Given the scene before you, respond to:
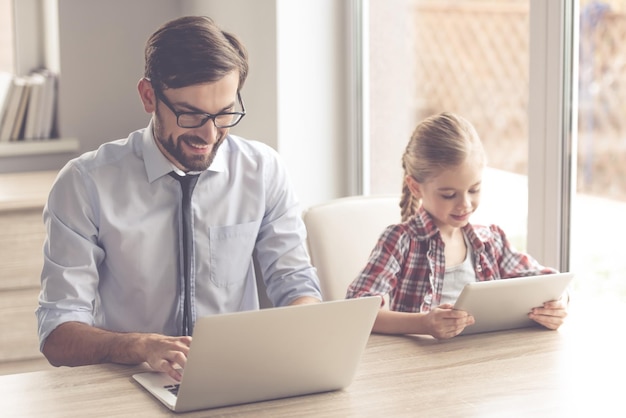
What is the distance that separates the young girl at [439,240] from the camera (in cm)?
189

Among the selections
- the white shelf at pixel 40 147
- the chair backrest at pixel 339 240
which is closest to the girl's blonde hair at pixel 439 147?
the chair backrest at pixel 339 240

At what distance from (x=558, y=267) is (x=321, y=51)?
3.59ft

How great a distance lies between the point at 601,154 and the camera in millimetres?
2084

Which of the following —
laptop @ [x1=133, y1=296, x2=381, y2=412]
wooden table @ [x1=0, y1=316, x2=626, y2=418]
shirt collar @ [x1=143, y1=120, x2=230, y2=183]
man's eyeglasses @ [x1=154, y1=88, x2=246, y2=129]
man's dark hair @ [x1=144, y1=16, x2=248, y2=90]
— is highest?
man's dark hair @ [x1=144, y1=16, x2=248, y2=90]

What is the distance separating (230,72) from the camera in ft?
5.95

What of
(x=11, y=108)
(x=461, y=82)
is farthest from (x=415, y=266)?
(x=11, y=108)

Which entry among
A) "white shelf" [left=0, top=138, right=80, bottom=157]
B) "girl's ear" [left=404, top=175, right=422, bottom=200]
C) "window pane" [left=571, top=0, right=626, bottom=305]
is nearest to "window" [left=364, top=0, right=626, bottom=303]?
"window pane" [left=571, top=0, right=626, bottom=305]

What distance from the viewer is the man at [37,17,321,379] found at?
1.78m

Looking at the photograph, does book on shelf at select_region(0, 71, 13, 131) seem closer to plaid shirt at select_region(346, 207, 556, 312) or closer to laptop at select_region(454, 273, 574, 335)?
plaid shirt at select_region(346, 207, 556, 312)

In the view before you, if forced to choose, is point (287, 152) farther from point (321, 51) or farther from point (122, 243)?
point (122, 243)

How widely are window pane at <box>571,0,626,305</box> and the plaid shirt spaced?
0.80 ft

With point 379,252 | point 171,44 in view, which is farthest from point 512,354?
point 171,44

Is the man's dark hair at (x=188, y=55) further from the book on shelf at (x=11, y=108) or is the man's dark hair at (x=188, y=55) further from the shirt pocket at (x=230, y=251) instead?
the book on shelf at (x=11, y=108)

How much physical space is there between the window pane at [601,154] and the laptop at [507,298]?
0.41 metres
